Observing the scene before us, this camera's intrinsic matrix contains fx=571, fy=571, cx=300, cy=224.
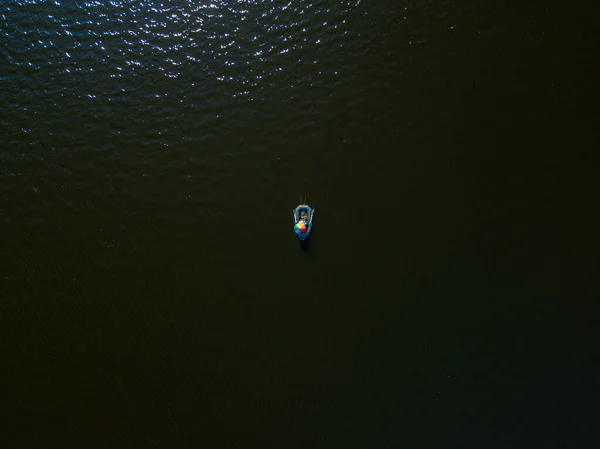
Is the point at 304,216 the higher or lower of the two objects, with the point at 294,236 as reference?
higher

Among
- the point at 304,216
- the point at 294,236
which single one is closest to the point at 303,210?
the point at 304,216

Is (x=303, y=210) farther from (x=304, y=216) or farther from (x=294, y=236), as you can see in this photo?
(x=294, y=236)

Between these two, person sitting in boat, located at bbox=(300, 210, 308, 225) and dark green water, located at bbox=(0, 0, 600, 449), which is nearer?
dark green water, located at bbox=(0, 0, 600, 449)

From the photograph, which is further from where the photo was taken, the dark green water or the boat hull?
the boat hull

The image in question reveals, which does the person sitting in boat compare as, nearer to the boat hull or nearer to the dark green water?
the boat hull

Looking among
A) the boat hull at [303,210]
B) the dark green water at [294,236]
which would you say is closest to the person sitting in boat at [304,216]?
the boat hull at [303,210]

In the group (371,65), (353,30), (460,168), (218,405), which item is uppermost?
(353,30)

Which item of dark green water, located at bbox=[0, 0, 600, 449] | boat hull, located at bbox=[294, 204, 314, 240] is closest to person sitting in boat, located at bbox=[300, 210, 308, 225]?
boat hull, located at bbox=[294, 204, 314, 240]

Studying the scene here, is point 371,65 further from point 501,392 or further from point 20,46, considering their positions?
point 20,46

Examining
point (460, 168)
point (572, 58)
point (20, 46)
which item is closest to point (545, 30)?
point (572, 58)
